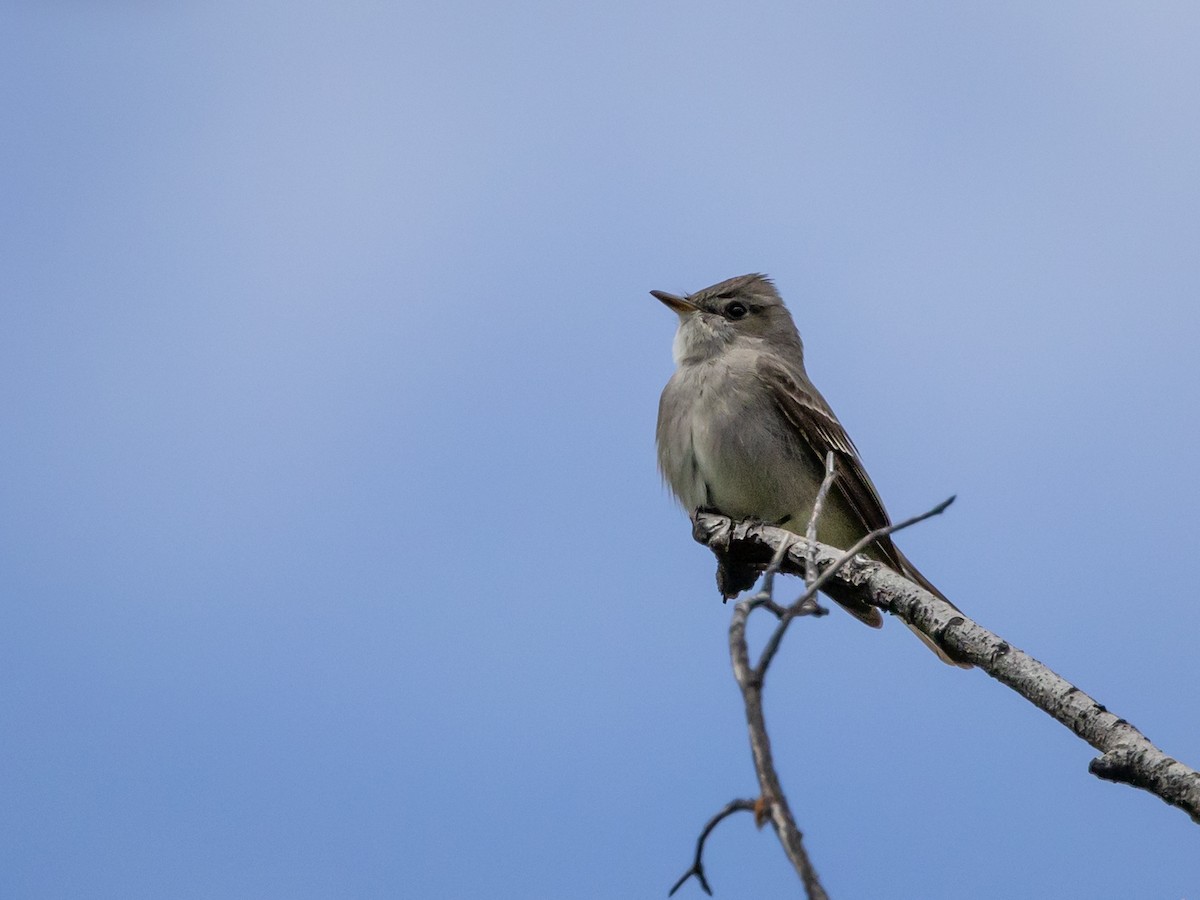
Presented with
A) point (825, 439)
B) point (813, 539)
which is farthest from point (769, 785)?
point (825, 439)

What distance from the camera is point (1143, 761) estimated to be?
345 cm

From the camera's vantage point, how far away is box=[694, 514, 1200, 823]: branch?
3.38 meters

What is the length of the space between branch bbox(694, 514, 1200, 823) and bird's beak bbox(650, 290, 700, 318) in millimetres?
5918

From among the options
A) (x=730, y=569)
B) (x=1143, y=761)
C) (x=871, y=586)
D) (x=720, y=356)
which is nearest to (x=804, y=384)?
(x=720, y=356)

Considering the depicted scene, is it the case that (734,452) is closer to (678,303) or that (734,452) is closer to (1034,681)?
(678,303)

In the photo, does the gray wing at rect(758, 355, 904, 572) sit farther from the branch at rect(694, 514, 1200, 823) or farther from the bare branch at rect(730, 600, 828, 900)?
the bare branch at rect(730, 600, 828, 900)

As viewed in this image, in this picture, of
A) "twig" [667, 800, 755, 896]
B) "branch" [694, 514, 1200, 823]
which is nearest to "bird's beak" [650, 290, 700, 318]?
"branch" [694, 514, 1200, 823]

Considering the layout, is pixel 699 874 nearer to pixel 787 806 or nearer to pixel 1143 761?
pixel 787 806

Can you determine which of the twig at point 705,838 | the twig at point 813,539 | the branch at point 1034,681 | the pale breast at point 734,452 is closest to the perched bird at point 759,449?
the pale breast at point 734,452

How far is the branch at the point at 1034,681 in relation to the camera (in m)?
3.38

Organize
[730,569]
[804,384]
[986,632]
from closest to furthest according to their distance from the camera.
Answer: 1. [986,632]
2. [730,569]
3. [804,384]

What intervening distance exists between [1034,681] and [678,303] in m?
7.79

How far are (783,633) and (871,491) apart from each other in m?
7.40

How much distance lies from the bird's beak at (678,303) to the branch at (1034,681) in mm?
5918
